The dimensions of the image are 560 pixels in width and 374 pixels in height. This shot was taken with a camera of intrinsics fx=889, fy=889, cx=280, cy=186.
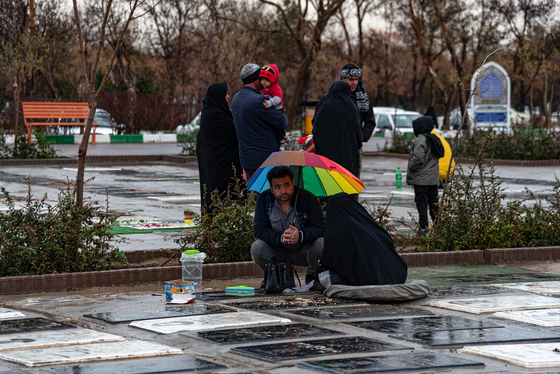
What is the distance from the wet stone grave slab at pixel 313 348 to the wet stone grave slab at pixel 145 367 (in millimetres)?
299

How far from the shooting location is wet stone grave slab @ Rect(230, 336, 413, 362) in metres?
4.77

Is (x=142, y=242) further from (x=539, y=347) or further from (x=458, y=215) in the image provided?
(x=539, y=347)

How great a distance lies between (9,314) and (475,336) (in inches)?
121

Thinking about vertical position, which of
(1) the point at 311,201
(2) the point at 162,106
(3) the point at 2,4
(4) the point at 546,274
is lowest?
(4) the point at 546,274

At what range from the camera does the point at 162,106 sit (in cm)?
3547

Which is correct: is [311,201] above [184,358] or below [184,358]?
above

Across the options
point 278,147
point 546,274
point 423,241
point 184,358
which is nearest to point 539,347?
point 184,358

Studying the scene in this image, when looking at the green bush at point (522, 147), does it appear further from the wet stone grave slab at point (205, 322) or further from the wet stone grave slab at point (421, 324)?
the wet stone grave slab at point (205, 322)

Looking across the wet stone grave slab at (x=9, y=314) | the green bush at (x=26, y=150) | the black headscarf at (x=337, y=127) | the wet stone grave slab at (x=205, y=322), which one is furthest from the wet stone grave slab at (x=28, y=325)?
the green bush at (x=26, y=150)

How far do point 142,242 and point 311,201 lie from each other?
275cm

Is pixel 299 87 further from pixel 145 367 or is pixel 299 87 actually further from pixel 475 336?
pixel 145 367

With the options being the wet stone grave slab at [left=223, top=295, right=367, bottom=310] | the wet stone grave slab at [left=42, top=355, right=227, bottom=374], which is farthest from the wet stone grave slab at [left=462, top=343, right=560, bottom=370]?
the wet stone grave slab at [left=223, top=295, right=367, bottom=310]

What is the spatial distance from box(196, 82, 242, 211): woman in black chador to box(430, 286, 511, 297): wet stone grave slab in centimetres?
349

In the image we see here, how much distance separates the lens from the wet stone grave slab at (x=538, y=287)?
703 cm
